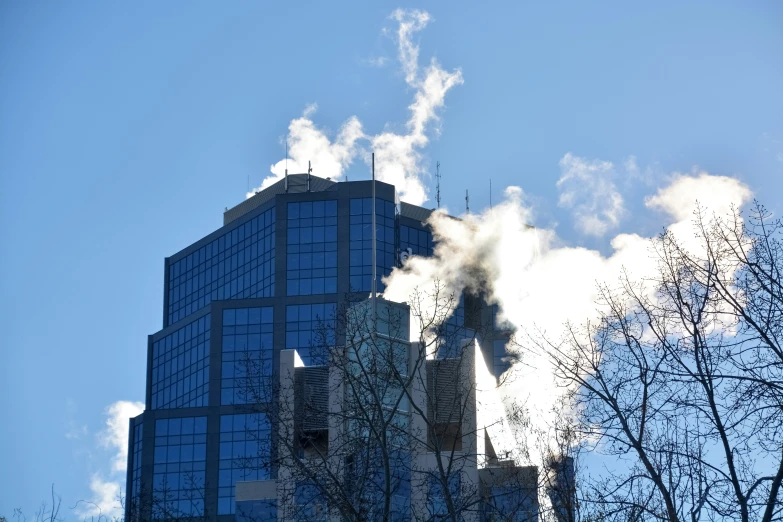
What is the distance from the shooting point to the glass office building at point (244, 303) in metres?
118

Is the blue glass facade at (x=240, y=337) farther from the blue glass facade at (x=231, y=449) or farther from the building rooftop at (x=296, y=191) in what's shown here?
the building rooftop at (x=296, y=191)

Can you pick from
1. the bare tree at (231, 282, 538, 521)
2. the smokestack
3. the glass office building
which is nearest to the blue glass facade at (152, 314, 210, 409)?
the glass office building

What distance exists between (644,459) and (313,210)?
104 metres

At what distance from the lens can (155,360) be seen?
133 m

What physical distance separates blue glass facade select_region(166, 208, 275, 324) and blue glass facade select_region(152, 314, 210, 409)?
3.04m

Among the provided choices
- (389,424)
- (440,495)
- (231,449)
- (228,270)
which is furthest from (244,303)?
(389,424)

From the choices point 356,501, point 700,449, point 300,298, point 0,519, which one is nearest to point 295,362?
point 0,519

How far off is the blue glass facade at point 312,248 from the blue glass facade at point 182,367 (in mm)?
9788

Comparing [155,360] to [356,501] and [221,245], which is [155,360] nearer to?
[221,245]

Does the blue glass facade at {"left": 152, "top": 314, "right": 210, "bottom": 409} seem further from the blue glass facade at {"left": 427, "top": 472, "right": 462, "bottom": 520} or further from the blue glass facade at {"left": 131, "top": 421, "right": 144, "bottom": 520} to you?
the blue glass facade at {"left": 427, "top": 472, "right": 462, "bottom": 520}

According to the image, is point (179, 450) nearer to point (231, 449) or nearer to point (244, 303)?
point (231, 449)

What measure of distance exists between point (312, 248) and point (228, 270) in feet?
32.9

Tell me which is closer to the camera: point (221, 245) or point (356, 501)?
point (356, 501)

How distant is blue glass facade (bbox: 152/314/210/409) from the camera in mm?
123500
